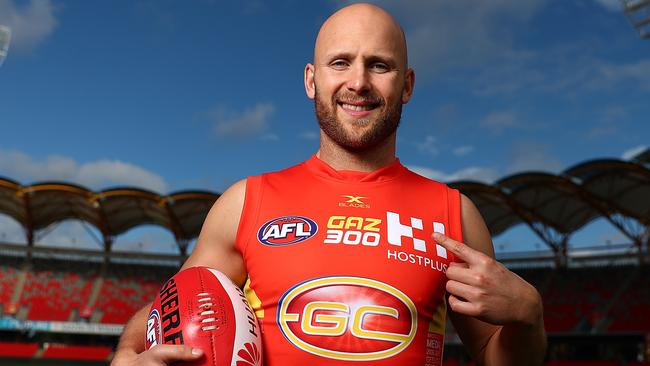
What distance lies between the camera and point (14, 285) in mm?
40938

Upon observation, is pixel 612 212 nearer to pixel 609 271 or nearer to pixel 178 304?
pixel 609 271

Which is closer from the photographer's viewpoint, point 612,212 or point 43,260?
point 612,212

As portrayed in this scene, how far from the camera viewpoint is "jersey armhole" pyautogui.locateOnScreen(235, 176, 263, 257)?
250 centimetres

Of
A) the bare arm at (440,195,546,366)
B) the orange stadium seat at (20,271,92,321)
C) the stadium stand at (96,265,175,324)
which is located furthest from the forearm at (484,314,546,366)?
the orange stadium seat at (20,271,92,321)

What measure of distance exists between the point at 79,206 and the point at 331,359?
40.0 meters

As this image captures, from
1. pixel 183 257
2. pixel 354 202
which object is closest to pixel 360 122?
pixel 354 202

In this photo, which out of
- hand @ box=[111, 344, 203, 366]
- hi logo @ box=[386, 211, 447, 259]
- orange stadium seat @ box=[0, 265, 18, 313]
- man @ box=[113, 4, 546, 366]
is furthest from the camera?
orange stadium seat @ box=[0, 265, 18, 313]

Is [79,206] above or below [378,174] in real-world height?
above

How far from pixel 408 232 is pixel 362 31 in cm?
85

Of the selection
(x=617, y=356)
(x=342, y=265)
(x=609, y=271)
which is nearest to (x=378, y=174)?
(x=342, y=265)

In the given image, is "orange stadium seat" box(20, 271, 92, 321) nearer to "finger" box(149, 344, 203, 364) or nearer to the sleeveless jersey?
the sleeveless jersey

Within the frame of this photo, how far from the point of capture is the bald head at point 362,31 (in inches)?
98.2

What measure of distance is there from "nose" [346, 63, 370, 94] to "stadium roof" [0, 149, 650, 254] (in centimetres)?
2873

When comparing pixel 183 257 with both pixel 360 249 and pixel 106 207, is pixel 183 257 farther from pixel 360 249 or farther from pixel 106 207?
pixel 360 249
